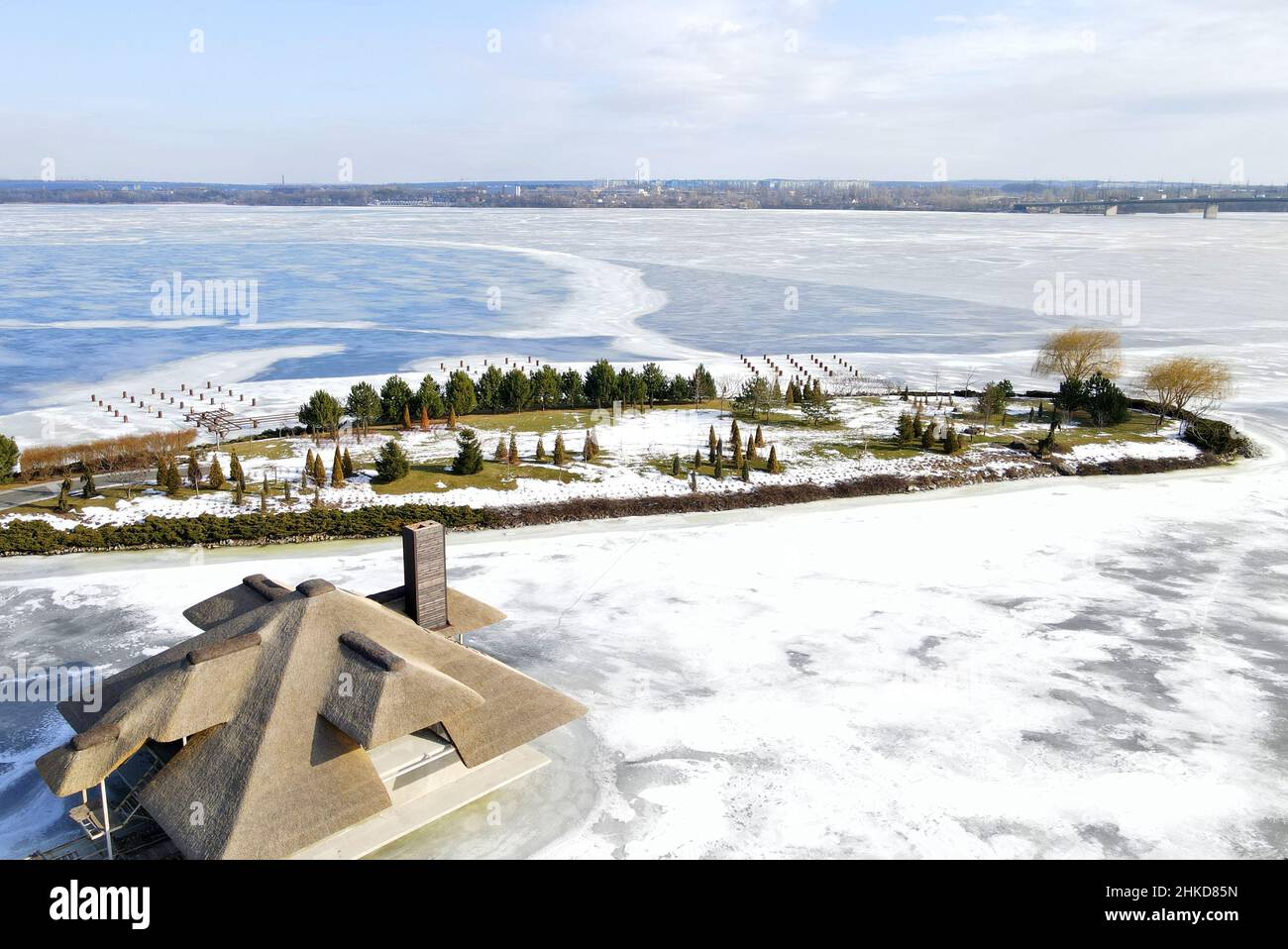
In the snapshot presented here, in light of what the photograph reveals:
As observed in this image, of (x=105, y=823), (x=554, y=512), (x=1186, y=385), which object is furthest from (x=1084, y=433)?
(x=105, y=823)

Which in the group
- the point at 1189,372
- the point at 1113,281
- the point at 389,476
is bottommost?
the point at 389,476

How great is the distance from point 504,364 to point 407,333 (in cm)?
1330

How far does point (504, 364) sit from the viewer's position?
48.4 m

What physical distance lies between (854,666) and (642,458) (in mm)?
15360

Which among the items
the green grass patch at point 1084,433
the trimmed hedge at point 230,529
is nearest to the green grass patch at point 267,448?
the trimmed hedge at point 230,529

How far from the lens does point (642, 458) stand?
33.3 meters

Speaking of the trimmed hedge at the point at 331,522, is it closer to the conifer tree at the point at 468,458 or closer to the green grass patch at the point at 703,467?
the green grass patch at the point at 703,467

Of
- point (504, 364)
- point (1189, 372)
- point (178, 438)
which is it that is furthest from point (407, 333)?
point (1189, 372)

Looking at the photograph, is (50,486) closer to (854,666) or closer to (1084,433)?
(854,666)

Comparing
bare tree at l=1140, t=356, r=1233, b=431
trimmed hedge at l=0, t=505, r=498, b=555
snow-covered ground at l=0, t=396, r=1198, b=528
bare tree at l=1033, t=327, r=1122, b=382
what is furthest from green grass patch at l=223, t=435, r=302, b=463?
bare tree at l=1140, t=356, r=1233, b=431

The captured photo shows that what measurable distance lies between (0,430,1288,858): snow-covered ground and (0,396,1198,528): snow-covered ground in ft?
7.75

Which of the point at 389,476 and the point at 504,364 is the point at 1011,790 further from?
the point at 504,364

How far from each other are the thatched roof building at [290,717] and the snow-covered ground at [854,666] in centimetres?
154
